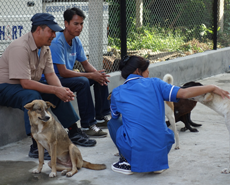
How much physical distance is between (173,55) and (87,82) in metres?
4.41

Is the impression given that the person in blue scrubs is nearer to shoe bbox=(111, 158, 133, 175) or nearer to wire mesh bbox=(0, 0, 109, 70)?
shoe bbox=(111, 158, 133, 175)

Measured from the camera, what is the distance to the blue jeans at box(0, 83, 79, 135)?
361 centimetres

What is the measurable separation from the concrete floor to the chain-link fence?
223 cm

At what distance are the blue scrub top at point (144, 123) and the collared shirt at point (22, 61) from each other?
1.18 m

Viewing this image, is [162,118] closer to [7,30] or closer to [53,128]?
[53,128]

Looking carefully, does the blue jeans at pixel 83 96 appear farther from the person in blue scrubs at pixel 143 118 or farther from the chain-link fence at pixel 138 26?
the chain-link fence at pixel 138 26

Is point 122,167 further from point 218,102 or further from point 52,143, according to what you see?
point 218,102

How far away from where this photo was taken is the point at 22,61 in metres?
3.65

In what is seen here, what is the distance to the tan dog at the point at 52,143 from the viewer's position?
3.23 metres

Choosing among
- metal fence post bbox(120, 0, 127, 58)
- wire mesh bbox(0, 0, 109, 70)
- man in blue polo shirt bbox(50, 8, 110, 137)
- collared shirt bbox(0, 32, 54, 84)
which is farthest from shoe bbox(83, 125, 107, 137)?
metal fence post bbox(120, 0, 127, 58)

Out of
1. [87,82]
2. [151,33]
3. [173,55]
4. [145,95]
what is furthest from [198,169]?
[151,33]

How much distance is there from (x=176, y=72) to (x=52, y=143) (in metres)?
4.55

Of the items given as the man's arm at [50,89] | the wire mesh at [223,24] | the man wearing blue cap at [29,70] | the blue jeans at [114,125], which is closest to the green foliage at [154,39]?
the wire mesh at [223,24]

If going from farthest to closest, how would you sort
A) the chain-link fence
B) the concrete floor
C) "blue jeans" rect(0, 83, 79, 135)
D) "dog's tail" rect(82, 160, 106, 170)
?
1. the chain-link fence
2. "blue jeans" rect(0, 83, 79, 135)
3. "dog's tail" rect(82, 160, 106, 170)
4. the concrete floor
